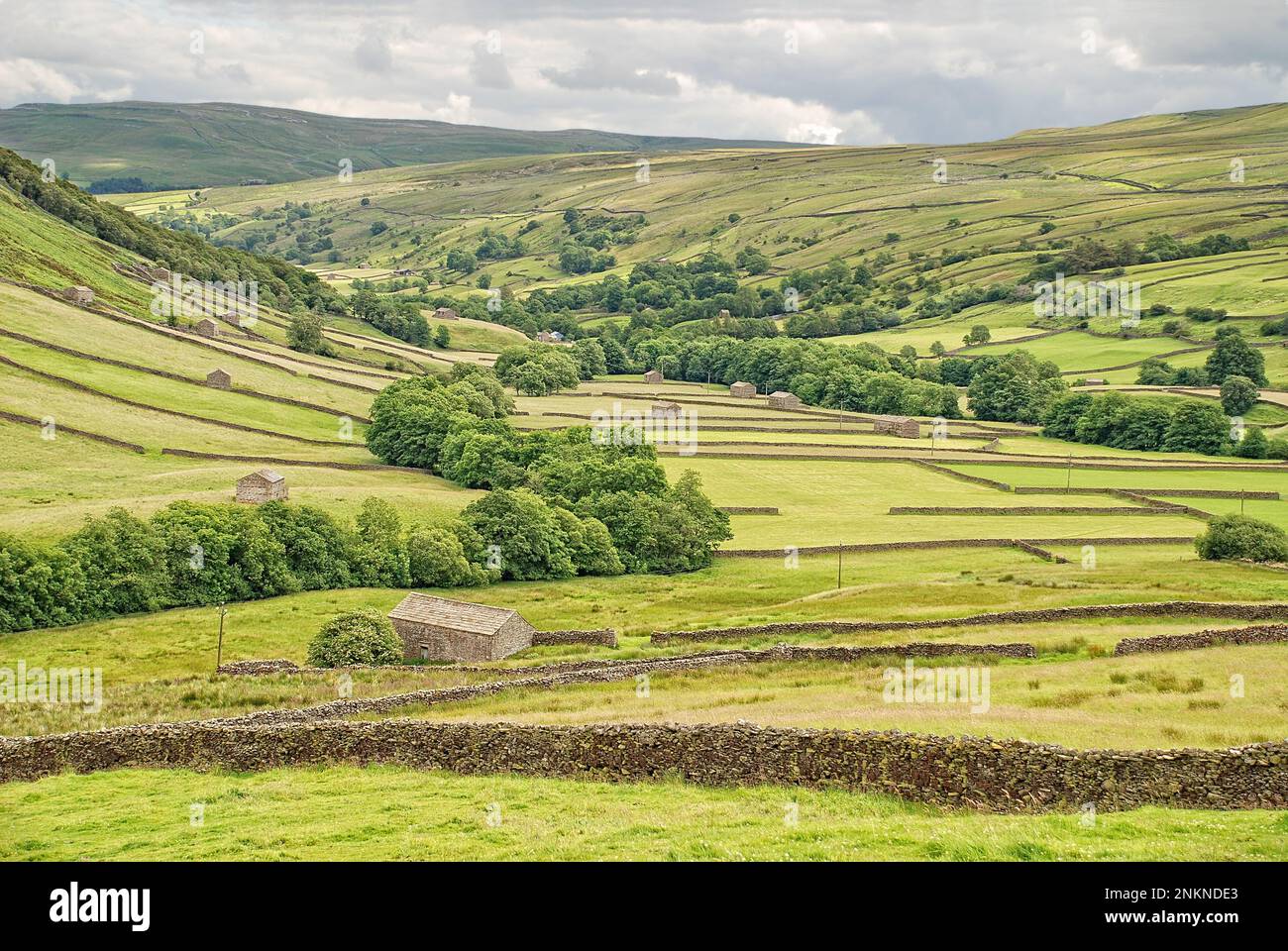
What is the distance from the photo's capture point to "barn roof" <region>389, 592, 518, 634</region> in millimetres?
50312

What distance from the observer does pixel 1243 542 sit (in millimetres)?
69375

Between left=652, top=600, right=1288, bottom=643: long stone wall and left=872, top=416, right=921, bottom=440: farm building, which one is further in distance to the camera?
left=872, top=416, right=921, bottom=440: farm building

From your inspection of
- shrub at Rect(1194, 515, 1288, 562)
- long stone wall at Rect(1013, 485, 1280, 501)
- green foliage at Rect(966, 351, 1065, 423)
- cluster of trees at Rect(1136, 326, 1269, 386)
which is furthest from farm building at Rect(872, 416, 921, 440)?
shrub at Rect(1194, 515, 1288, 562)

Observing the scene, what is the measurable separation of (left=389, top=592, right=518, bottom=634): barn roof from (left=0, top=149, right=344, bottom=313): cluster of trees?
452ft

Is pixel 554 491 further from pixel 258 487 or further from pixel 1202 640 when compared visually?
pixel 1202 640

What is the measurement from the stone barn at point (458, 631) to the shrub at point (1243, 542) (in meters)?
41.3

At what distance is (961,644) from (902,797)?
63.7ft

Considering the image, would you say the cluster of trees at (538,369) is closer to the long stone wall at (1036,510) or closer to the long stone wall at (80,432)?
the long stone wall at (80,432)

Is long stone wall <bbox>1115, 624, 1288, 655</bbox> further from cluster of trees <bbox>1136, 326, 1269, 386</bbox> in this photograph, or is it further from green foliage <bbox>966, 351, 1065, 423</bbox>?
cluster of trees <bbox>1136, 326, 1269, 386</bbox>

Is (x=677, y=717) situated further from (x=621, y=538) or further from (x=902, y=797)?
(x=621, y=538)

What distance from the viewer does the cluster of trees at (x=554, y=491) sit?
7375 cm

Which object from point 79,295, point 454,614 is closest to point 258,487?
point 454,614

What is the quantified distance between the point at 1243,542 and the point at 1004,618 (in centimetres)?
2973
